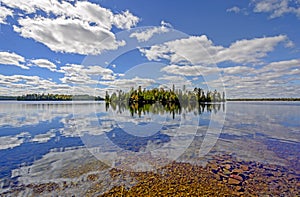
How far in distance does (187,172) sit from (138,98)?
101 meters

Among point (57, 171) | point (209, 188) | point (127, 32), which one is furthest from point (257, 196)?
point (127, 32)

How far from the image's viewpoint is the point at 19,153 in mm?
13422

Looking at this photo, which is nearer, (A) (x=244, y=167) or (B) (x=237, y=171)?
(B) (x=237, y=171)

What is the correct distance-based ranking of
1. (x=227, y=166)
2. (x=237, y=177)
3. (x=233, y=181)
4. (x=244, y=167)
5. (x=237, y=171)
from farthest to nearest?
(x=227, y=166)
(x=244, y=167)
(x=237, y=171)
(x=237, y=177)
(x=233, y=181)

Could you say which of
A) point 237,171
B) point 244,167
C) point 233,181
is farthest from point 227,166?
point 233,181

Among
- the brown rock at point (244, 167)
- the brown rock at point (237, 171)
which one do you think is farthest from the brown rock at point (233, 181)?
the brown rock at point (244, 167)

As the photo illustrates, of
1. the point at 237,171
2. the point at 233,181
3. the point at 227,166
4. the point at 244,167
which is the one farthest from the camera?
the point at 227,166

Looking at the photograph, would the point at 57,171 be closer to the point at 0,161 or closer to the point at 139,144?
the point at 0,161

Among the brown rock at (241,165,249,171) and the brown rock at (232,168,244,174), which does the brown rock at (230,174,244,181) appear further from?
the brown rock at (241,165,249,171)

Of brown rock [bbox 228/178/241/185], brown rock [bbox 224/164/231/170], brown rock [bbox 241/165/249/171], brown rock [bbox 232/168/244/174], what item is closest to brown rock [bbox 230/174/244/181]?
brown rock [bbox 228/178/241/185]

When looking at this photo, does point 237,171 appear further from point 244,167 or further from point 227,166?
point 244,167

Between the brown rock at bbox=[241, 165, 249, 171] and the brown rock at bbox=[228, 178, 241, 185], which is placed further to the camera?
the brown rock at bbox=[241, 165, 249, 171]

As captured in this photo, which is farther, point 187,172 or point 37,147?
point 37,147

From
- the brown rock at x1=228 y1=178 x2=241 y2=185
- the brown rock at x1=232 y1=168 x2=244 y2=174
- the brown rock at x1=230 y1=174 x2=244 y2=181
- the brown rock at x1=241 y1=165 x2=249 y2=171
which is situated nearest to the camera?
the brown rock at x1=228 y1=178 x2=241 y2=185
